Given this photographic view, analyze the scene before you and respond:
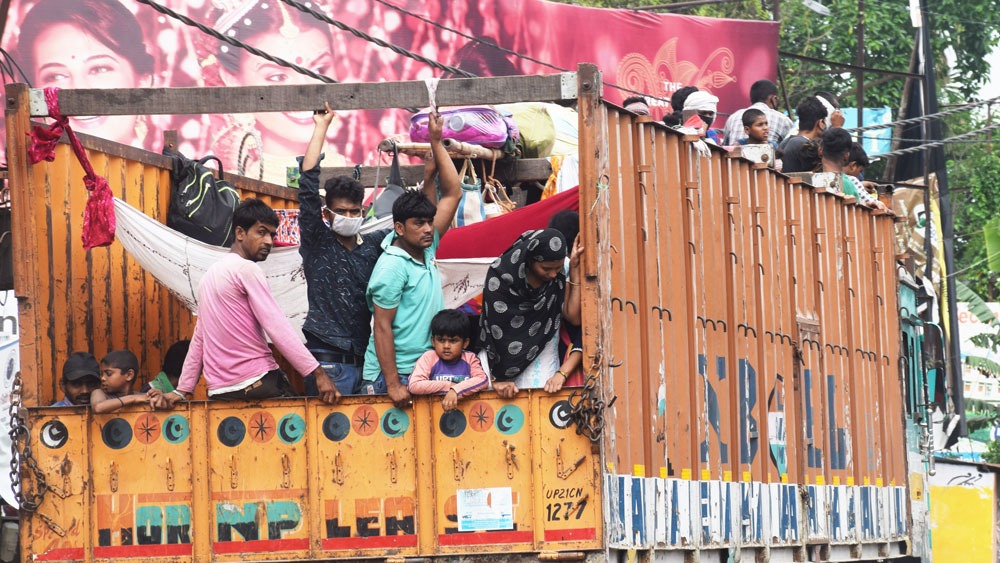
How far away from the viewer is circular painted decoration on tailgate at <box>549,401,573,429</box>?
18.3 ft

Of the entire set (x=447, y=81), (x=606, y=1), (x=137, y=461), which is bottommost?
(x=137, y=461)

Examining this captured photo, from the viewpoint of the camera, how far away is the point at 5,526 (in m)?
9.52

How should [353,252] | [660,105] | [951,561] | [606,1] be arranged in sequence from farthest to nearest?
[606,1] → [660,105] → [951,561] → [353,252]

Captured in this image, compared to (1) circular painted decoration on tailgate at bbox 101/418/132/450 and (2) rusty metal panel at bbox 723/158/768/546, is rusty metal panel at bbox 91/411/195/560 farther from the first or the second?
(2) rusty metal panel at bbox 723/158/768/546

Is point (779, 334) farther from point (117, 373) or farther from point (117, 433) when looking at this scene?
point (117, 433)

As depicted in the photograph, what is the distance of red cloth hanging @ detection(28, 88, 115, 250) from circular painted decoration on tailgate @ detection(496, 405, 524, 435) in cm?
196

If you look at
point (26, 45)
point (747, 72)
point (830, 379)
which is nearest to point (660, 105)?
point (747, 72)

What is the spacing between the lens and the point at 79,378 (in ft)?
20.3

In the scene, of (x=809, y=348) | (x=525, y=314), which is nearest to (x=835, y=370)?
(x=809, y=348)

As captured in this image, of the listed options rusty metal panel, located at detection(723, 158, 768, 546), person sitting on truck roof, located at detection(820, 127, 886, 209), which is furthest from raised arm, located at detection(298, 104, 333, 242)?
person sitting on truck roof, located at detection(820, 127, 886, 209)

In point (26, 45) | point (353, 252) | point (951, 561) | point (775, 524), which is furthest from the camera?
point (951, 561)

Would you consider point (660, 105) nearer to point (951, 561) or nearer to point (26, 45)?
point (951, 561)

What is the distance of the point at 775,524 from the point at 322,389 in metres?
3.05

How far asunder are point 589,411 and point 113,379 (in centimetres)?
213
